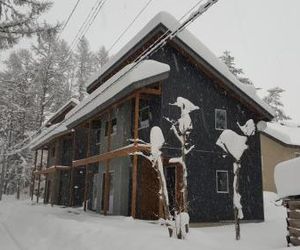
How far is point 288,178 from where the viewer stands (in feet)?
35.2

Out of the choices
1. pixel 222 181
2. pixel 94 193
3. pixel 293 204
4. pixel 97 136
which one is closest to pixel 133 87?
pixel 222 181

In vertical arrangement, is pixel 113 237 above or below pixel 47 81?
below

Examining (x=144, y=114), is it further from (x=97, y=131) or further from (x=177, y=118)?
(x=97, y=131)

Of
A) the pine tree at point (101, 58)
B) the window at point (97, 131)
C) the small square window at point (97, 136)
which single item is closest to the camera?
the window at point (97, 131)

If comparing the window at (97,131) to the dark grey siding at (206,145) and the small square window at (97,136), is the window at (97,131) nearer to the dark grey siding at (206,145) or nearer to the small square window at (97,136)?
the small square window at (97,136)

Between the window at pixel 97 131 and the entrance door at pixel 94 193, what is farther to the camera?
the window at pixel 97 131

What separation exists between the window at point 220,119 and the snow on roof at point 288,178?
25.8ft

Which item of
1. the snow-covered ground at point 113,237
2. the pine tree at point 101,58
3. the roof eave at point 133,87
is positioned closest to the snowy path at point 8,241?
the snow-covered ground at point 113,237

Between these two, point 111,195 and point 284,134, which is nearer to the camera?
point 111,195

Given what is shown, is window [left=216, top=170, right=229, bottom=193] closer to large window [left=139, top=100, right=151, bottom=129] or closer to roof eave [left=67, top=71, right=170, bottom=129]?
large window [left=139, top=100, right=151, bottom=129]

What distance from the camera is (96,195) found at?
22.5 m

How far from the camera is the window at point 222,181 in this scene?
18.1m

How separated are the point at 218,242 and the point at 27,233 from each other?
6.85 meters

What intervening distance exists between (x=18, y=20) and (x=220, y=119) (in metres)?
11.2
